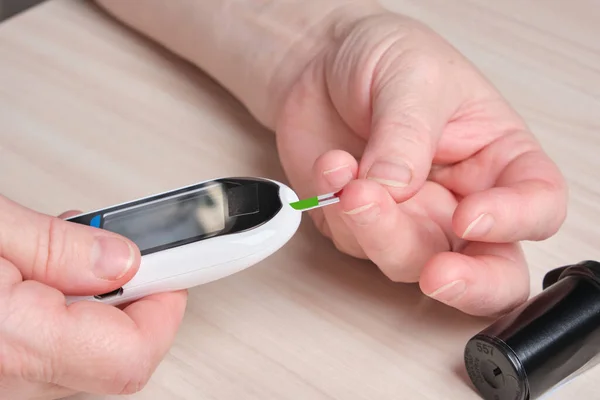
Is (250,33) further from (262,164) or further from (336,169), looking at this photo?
(336,169)

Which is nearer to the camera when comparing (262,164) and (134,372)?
(134,372)

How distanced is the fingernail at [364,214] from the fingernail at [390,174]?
0.02 meters

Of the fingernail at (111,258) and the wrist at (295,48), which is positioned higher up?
the wrist at (295,48)

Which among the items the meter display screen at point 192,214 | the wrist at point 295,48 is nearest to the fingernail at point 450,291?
the meter display screen at point 192,214

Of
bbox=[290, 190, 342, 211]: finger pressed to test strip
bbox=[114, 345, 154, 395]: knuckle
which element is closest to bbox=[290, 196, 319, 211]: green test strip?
bbox=[290, 190, 342, 211]: finger pressed to test strip

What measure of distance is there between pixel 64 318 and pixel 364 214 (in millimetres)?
177

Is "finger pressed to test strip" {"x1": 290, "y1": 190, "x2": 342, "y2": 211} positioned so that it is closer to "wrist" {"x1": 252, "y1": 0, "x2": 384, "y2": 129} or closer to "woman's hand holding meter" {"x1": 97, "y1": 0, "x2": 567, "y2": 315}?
"woman's hand holding meter" {"x1": 97, "y1": 0, "x2": 567, "y2": 315}

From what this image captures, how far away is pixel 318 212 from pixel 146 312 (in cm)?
16

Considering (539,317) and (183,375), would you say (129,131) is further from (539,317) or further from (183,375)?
(539,317)

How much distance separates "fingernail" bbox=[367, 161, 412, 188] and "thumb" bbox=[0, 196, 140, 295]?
15 cm

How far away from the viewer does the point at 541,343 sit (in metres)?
0.43

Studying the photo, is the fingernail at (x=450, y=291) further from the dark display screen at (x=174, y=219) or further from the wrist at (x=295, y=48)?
the wrist at (x=295, y=48)

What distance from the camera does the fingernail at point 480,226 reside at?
45cm

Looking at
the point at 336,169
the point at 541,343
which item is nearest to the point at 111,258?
the point at 336,169
